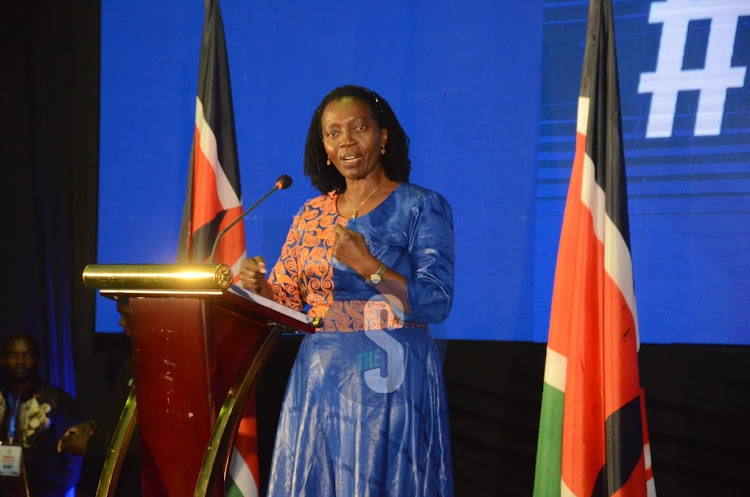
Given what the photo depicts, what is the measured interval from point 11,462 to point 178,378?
7.36ft

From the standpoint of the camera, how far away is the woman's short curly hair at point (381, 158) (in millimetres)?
2172

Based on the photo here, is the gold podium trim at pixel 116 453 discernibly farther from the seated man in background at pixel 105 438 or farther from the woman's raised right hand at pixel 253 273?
the seated man in background at pixel 105 438

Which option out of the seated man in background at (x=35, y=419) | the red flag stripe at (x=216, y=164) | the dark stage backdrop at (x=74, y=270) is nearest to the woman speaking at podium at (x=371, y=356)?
the red flag stripe at (x=216, y=164)

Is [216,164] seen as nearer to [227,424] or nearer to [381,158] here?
[381,158]

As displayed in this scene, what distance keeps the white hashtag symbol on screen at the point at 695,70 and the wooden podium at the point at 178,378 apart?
86.3 inches

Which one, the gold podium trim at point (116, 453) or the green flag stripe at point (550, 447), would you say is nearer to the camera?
the gold podium trim at point (116, 453)

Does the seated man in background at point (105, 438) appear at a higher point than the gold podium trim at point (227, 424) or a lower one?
lower

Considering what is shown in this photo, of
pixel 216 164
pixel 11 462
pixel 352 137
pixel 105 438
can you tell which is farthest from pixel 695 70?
pixel 11 462

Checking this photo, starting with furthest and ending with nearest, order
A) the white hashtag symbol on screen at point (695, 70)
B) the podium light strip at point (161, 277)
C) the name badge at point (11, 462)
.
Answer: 1. the name badge at point (11, 462)
2. the white hashtag symbol on screen at point (695, 70)
3. the podium light strip at point (161, 277)

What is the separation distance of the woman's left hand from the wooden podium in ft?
0.63

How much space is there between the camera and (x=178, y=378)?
1485 millimetres

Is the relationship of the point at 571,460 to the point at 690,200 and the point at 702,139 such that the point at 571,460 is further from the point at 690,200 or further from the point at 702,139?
the point at 702,139

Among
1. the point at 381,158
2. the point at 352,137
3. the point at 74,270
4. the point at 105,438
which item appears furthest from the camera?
the point at 74,270

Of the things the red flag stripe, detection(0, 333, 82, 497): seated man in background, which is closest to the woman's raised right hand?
the red flag stripe
